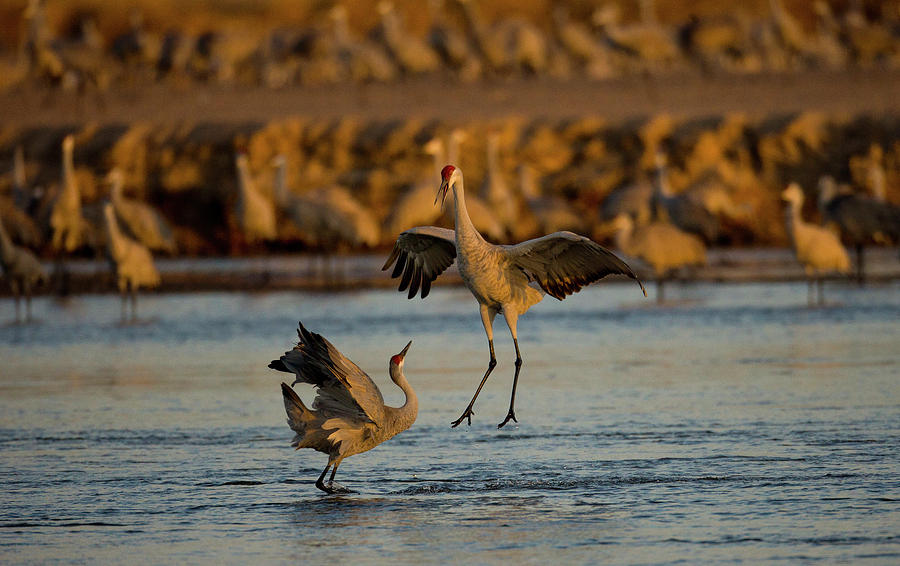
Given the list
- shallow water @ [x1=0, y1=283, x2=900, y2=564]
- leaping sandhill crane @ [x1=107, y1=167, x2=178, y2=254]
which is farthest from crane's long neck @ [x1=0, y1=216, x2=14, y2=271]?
leaping sandhill crane @ [x1=107, y1=167, x2=178, y2=254]

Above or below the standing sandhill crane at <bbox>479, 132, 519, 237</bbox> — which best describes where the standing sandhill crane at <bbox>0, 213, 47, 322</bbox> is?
below

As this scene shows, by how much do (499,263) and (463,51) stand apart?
2959cm

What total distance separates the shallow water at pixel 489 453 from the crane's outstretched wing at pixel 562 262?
3.18 feet

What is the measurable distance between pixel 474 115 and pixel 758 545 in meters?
32.0

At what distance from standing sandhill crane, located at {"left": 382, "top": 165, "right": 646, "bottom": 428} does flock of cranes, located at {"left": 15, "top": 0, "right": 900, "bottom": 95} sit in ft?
79.1

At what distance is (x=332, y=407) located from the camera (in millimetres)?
8664

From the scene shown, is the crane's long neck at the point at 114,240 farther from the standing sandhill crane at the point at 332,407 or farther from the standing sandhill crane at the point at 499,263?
the standing sandhill crane at the point at 332,407

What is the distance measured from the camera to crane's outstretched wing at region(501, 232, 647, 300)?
10.0 meters

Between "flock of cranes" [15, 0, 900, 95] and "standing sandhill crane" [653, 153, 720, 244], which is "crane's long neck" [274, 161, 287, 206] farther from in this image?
"flock of cranes" [15, 0, 900, 95]

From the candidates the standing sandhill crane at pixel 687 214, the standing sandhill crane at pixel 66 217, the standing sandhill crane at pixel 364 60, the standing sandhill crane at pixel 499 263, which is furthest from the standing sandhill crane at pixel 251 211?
the standing sandhill crane at pixel 499 263

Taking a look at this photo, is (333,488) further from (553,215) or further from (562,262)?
(553,215)

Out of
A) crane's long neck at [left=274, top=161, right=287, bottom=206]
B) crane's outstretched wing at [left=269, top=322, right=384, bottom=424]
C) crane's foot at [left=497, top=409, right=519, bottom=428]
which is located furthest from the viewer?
crane's long neck at [left=274, top=161, right=287, bottom=206]

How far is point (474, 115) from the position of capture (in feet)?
126

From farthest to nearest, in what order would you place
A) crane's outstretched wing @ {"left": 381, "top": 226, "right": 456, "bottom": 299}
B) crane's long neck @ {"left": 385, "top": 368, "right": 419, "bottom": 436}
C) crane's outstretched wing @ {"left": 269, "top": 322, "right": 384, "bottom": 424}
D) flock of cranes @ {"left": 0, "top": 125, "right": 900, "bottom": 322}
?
flock of cranes @ {"left": 0, "top": 125, "right": 900, "bottom": 322}, crane's outstretched wing @ {"left": 381, "top": 226, "right": 456, "bottom": 299}, crane's long neck @ {"left": 385, "top": 368, "right": 419, "bottom": 436}, crane's outstretched wing @ {"left": 269, "top": 322, "right": 384, "bottom": 424}
